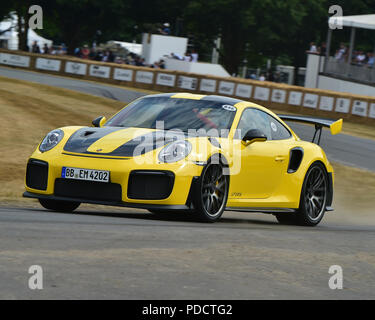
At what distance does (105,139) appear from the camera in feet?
26.8

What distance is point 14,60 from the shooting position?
3722cm

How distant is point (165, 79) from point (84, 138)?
26283 mm

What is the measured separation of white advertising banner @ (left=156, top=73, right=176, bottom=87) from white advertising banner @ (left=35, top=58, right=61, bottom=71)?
200 inches

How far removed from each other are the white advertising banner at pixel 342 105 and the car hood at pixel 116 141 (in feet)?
71.7

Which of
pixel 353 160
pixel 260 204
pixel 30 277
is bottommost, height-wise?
pixel 353 160

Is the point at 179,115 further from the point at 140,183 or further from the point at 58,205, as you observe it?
the point at 58,205

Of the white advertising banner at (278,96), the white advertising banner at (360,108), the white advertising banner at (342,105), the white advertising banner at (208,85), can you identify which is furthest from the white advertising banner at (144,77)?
the white advertising banner at (360,108)

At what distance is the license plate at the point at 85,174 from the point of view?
25.6 ft

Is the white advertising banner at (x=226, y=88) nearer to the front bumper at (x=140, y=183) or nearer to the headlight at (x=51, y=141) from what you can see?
the headlight at (x=51, y=141)

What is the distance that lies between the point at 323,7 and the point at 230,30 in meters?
5.86

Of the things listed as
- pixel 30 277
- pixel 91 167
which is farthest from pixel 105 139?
pixel 30 277

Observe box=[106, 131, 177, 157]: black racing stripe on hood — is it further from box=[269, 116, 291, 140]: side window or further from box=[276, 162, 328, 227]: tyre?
box=[276, 162, 328, 227]: tyre

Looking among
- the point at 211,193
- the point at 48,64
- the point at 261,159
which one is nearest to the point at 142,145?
the point at 211,193
